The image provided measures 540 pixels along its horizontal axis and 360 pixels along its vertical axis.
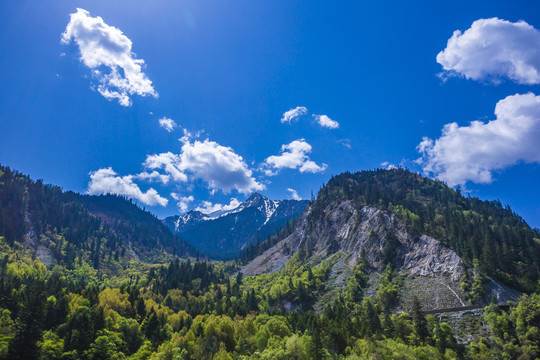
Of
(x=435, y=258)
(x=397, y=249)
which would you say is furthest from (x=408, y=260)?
(x=435, y=258)

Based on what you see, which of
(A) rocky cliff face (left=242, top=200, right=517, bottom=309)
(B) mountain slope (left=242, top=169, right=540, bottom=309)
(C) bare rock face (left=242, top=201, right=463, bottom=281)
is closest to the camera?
(B) mountain slope (left=242, top=169, right=540, bottom=309)

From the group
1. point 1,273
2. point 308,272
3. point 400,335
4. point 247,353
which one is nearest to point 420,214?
point 308,272

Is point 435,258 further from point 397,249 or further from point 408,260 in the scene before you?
point 397,249

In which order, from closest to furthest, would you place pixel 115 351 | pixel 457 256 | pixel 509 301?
pixel 115 351, pixel 509 301, pixel 457 256

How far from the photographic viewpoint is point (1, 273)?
569 feet

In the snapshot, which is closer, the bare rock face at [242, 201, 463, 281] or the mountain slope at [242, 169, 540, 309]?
the mountain slope at [242, 169, 540, 309]

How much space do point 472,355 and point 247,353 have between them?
6255cm

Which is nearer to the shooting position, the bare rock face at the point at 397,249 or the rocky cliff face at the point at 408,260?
the rocky cliff face at the point at 408,260

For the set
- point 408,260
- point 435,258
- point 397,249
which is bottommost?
point 408,260

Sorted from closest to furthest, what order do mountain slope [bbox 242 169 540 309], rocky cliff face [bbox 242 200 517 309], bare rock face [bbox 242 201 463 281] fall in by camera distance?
mountain slope [bbox 242 169 540 309]
rocky cliff face [bbox 242 200 517 309]
bare rock face [bbox 242 201 463 281]

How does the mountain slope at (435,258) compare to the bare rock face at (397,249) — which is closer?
the mountain slope at (435,258)

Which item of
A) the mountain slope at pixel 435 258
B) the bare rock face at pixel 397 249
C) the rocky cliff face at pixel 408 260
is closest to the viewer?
the mountain slope at pixel 435 258

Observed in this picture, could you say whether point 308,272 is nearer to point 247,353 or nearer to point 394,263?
point 394,263

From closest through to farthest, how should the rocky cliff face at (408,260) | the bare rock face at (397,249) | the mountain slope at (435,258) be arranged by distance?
the mountain slope at (435,258) < the rocky cliff face at (408,260) < the bare rock face at (397,249)
